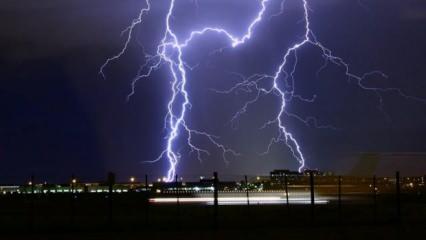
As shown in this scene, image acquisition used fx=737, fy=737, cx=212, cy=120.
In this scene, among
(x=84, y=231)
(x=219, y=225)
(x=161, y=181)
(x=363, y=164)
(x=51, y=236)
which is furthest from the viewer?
(x=363, y=164)

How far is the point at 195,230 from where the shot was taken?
1908 centimetres

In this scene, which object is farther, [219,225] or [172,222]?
[172,222]

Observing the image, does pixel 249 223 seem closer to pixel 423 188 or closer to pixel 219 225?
pixel 219 225

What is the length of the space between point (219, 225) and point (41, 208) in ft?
44.1

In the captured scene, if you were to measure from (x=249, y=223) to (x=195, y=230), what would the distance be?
8.37ft

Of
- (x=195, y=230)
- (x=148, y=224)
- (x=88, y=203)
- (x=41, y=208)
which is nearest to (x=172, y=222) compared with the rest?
(x=148, y=224)

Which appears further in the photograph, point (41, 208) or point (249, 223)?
point (41, 208)

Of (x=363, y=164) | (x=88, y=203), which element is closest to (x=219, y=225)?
(x=88, y=203)

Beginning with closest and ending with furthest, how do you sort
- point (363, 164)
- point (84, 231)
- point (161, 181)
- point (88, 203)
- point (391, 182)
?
point (84, 231), point (161, 181), point (88, 203), point (363, 164), point (391, 182)

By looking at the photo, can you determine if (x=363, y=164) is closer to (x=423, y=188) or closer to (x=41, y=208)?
(x=423, y=188)

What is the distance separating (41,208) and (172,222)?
1154 cm

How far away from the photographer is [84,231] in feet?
62.3

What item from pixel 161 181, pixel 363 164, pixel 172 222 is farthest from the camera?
pixel 363 164

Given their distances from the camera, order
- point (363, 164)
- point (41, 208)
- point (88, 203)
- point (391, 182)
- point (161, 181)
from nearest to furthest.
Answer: point (161, 181) → point (41, 208) → point (88, 203) → point (363, 164) → point (391, 182)
